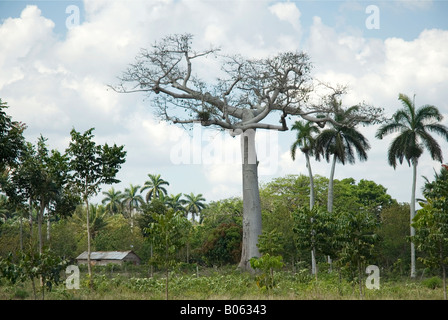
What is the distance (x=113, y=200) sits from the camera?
8938 centimetres

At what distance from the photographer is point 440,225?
2230 centimetres

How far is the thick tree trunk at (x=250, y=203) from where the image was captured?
3516cm

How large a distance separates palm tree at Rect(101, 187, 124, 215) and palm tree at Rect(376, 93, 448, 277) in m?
56.5

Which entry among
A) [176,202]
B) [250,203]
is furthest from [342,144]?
[176,202]

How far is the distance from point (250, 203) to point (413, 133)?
1522 cm

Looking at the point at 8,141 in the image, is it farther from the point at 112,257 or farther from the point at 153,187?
the point at 153,187

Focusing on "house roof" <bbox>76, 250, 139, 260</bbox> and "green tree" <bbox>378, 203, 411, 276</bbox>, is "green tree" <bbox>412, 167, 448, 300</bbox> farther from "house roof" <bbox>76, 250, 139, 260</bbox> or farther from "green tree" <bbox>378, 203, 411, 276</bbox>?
"house roof" <bbox>76, 250, 139, 260</bbox>

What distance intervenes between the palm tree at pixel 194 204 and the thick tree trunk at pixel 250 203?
57600 mm

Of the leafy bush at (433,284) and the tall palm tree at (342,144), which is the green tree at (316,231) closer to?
the leafy bush at (433,284)

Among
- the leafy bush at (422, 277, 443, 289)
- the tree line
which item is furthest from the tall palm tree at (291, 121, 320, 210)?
the leafy bush at (422, 277, 443, 289)

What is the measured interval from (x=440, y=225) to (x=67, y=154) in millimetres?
18675

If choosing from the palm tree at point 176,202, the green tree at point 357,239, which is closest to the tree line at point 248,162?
the green tree at point 357,239
